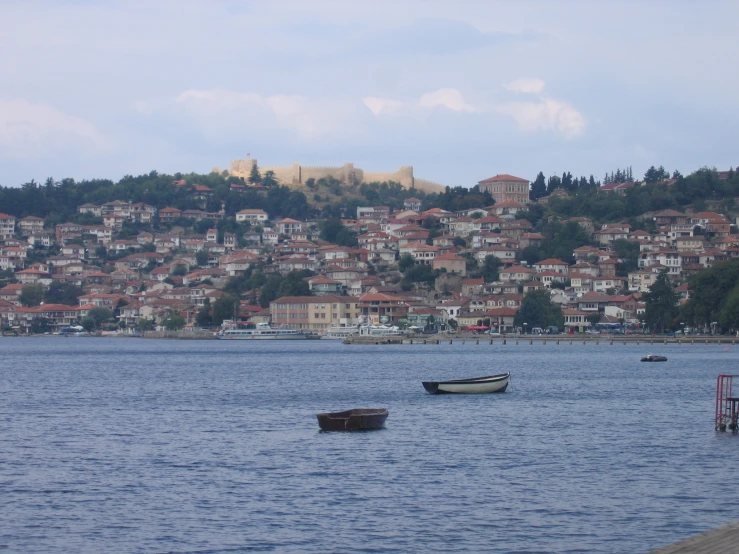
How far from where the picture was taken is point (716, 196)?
154625 millimetres

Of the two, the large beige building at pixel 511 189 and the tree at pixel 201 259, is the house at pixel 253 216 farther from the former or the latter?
the large beige building at pixel 511 189

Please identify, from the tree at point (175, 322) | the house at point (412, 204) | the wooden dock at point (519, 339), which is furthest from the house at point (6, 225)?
the wooden dock at point (519, 339)

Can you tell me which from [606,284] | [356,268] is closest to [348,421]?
[606,284]

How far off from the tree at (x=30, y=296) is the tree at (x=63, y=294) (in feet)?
6.36

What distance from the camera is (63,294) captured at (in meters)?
154

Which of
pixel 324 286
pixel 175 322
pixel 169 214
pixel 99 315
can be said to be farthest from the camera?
pixel 169 214

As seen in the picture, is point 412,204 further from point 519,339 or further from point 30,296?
point 519,339

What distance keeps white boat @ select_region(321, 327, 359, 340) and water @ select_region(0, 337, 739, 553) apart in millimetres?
67828

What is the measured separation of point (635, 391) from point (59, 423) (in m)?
23.5

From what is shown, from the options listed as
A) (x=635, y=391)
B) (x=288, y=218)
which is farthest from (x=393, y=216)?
(x=635, y=391)

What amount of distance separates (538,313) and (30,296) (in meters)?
69.5

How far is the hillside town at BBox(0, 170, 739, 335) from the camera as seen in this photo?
123 m

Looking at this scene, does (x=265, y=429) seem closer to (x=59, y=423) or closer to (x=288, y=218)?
(x=59, y=423)

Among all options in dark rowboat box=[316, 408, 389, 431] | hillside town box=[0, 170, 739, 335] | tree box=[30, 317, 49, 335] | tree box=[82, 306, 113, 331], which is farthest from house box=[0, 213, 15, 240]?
dark rowboat box=[316, 408, 389, 431]
